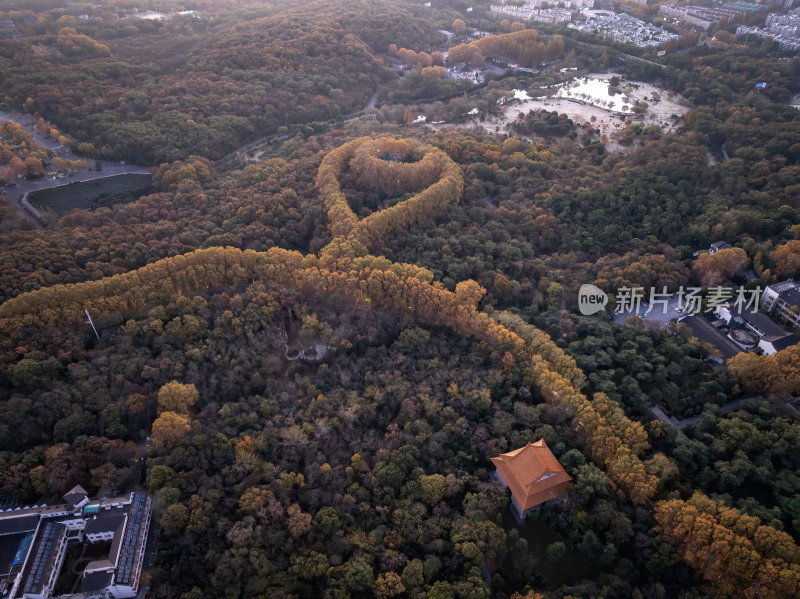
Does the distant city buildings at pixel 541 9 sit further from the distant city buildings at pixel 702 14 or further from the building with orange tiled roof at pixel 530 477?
the building with orange tiled roof at pixel 530 477

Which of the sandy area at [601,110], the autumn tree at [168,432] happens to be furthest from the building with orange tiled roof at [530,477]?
the sandy area at [601,110]

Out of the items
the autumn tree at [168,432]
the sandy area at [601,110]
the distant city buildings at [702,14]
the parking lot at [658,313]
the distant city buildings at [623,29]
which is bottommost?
the parking lot at [658,313]

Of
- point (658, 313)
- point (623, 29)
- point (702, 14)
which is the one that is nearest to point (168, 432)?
point (658, 313)

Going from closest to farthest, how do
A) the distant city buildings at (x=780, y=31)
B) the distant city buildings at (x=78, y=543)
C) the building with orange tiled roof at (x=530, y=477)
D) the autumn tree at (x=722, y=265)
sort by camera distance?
the distant city buildings at (x=78, y=543), the building with orange tiled roof at (x=530, y=477), the autumn tree at (x=722, y=265), the distant city buildings at (x=780, y=31)

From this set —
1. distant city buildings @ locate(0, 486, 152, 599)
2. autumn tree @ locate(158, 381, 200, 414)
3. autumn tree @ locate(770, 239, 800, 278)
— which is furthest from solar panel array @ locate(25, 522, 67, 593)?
autumn tree @ locate(770, 239, 800, 278)

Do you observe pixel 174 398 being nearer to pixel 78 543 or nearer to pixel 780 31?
pixel 78 543

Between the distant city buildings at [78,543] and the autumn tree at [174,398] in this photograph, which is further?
the autumn tree at [174,398]

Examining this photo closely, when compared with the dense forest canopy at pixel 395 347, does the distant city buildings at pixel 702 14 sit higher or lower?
higher

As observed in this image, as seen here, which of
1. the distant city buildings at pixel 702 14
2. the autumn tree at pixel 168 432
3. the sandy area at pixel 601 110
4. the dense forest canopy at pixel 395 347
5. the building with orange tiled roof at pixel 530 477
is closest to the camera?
the dense forest canopy at pixel 395 347
